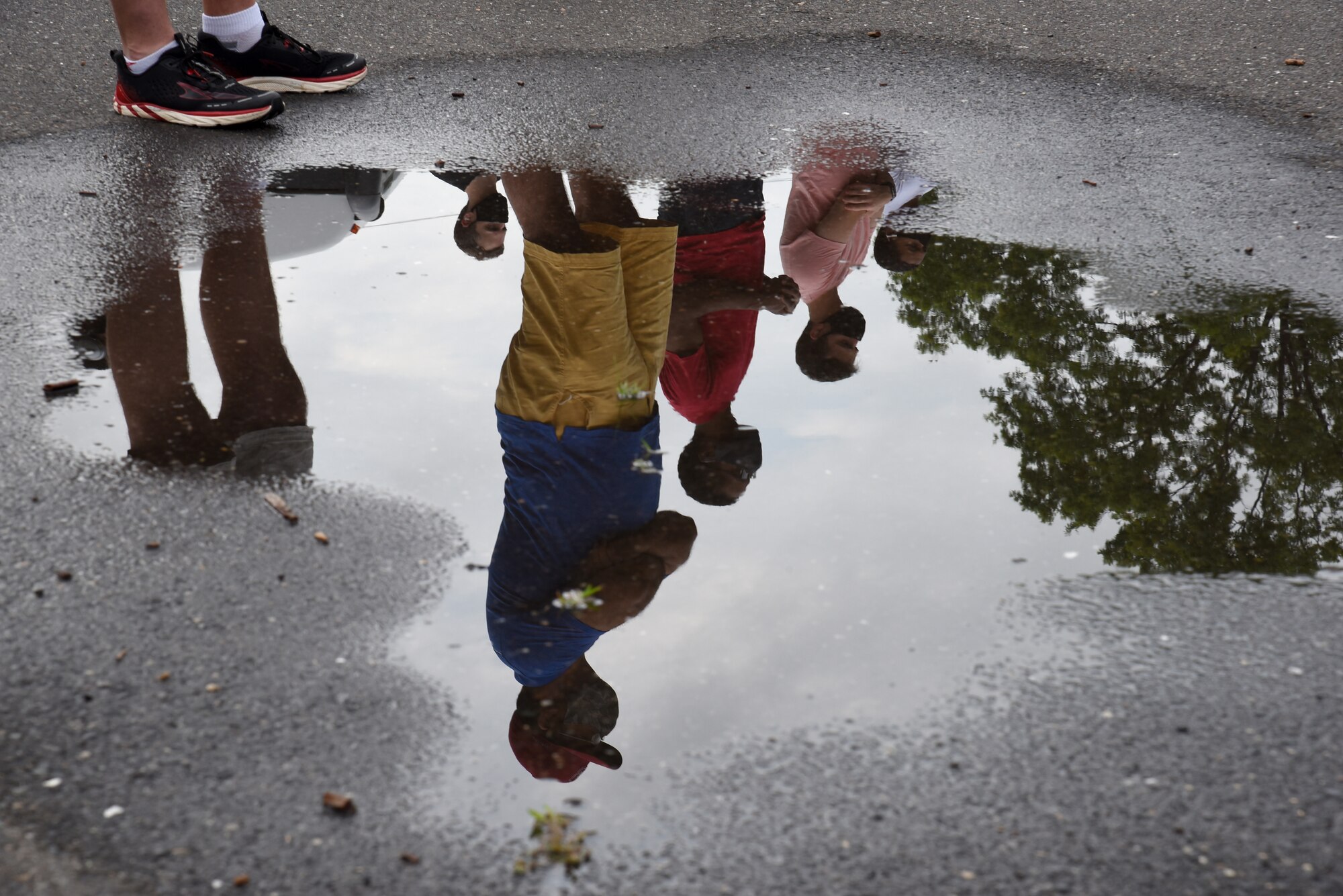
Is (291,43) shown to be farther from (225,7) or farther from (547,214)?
(547,214)

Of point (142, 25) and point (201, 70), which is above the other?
point (142, 25)

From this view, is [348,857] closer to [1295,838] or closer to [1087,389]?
[1295,838]

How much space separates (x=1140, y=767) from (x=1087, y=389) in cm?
151

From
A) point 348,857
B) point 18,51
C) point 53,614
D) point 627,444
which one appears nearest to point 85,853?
point 348,857

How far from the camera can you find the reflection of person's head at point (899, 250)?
412 cm

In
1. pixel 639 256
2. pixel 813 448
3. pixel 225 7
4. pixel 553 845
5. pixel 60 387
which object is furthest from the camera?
pixel 225 7

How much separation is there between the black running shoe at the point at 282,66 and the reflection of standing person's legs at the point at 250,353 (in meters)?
1.39

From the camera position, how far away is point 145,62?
5.12m

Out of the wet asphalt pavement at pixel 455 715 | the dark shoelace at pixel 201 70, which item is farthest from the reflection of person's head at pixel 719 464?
the dark shoelace at pixel 201 70

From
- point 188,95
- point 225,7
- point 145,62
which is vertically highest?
point 225,7

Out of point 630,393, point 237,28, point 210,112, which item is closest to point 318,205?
point 210,112

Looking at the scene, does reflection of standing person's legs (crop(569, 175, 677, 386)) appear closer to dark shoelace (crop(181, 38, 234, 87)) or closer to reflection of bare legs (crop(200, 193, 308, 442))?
reflection of bare legs (crop(200, 193, 308, 442))

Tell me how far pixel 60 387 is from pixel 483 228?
63.6 inches

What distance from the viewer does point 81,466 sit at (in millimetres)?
2943
